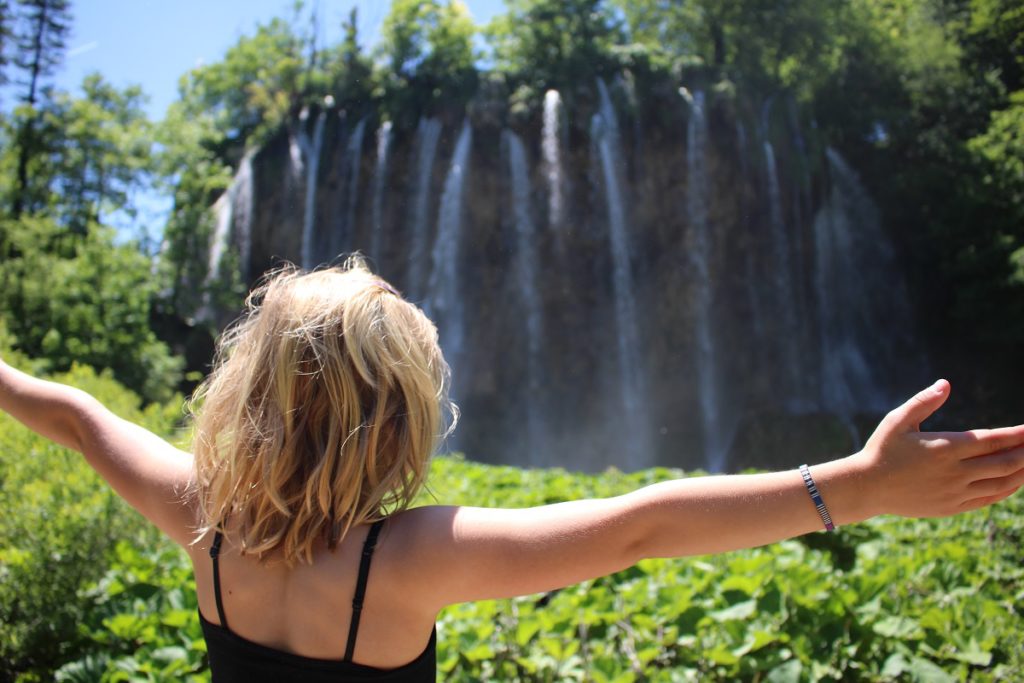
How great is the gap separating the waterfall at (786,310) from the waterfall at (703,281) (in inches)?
68.4

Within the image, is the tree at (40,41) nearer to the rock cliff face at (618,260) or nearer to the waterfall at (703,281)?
the rock cliff face at (618,260)

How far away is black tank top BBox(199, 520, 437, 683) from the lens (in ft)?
4.06

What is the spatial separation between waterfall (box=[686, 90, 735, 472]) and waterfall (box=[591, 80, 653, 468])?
156 cm

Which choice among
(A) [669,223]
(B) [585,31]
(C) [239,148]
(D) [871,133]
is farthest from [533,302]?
(C) [239,148]

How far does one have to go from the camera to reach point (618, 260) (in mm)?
18469

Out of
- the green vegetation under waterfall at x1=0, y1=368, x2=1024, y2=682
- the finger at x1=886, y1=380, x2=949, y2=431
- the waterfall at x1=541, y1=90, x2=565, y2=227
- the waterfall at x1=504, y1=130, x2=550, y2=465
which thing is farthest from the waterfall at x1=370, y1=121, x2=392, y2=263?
the finger at x1=886, y1=380, x2=949, y2=431

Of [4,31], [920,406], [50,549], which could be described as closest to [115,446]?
[920,406]

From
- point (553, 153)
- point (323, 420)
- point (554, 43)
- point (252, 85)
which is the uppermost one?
point (252, 85)

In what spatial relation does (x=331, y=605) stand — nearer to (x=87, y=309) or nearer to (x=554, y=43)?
(x=87, y=309)

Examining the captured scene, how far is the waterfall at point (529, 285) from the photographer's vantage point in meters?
18.5

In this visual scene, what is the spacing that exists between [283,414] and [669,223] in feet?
60.4

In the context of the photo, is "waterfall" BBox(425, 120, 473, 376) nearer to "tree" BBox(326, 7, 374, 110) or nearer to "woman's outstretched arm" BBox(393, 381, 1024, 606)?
"tree" BBox(326, 7, 374, 110)

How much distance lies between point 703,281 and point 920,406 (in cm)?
1857

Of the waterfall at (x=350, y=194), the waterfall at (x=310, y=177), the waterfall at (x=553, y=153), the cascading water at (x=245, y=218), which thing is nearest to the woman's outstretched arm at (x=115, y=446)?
the waterfall at (x=553, y=153)
